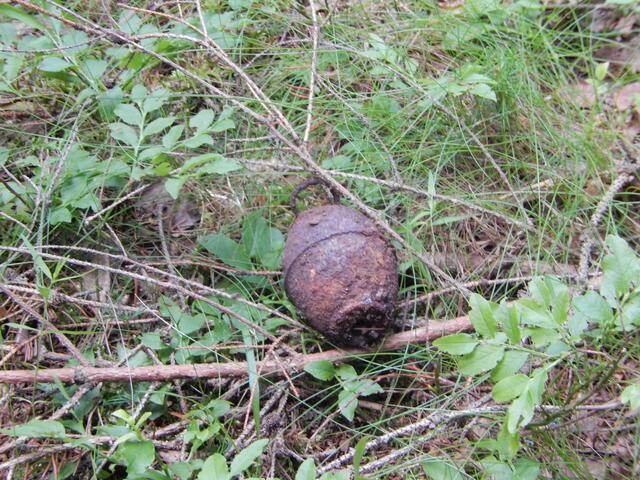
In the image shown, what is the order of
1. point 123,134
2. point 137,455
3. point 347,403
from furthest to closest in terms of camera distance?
point 123,134
point 347,403
point 137,455

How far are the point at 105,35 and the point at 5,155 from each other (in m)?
0.58

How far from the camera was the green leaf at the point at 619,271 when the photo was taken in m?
1.50

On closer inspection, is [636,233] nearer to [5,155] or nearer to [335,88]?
[335,88]

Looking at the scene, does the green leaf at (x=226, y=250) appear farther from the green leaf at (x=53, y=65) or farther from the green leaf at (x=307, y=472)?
the green leaf at (x=53, y=65)

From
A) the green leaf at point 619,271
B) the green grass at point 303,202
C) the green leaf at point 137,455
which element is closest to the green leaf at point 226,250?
the green grass at point 303,202

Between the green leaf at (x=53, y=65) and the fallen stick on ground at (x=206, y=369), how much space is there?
3.77 ft

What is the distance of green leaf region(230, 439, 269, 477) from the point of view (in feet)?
5.12

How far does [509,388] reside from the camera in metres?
1.47

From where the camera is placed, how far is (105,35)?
7.36ft

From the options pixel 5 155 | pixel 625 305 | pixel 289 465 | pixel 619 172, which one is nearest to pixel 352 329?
pixel 289 465

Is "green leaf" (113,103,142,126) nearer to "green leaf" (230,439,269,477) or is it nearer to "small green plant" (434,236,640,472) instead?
"green leaf" (230,439,269,477)

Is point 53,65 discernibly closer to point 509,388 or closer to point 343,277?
point 343,277

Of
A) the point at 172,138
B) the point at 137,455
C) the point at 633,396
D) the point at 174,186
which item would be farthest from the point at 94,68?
the point at 633,396

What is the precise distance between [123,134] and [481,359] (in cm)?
144
